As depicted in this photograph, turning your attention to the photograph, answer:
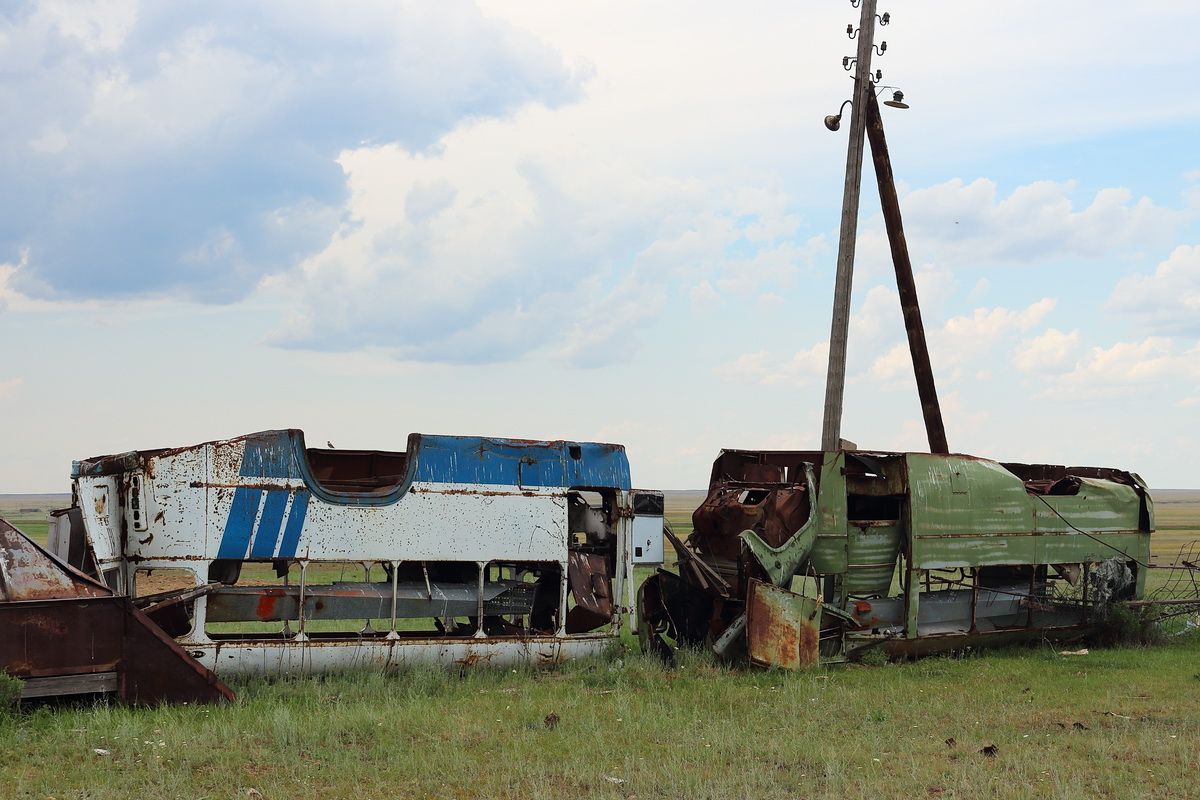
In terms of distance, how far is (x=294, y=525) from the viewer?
37.3 feet

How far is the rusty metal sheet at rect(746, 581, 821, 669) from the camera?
12648mm

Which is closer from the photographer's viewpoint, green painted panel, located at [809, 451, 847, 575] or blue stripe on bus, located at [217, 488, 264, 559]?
blue stripe on bus, located at [217, 488, 264, 559]

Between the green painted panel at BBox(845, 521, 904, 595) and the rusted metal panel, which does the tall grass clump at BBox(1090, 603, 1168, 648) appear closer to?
the green painted panel at BBox(845, 521, 904, 595)

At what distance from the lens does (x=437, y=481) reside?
12.1 meters

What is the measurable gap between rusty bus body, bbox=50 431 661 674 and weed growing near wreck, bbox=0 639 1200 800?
17.7 inches

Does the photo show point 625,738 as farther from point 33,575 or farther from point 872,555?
point 872,555

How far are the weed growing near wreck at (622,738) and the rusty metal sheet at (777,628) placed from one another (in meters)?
0.23

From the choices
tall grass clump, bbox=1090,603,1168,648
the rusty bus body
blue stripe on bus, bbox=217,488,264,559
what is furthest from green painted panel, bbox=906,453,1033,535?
blue stripe on bus, bbox=217,488,264,559

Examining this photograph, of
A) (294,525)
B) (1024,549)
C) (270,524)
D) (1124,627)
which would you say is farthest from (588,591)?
(1124,627)

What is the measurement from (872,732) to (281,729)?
524cm

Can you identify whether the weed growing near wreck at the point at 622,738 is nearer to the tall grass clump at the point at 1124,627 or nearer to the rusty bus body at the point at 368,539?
the rusty bus body at the point at 368,539

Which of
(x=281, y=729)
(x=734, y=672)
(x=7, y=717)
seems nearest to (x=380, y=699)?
(x=281, y=729)

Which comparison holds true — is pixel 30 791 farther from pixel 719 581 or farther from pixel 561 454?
pixel 719 581

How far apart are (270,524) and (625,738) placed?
4.46m
